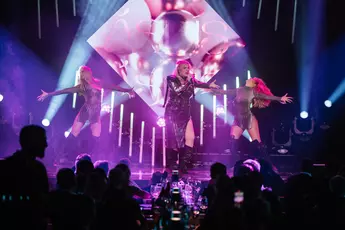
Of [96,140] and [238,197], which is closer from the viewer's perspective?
[238,197]

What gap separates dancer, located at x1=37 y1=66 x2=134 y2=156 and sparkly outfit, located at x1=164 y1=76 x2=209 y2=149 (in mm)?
1838

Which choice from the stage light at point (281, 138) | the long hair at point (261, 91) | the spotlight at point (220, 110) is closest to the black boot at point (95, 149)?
the spotlight at point (220, 110)

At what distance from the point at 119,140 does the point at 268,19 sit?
503cm

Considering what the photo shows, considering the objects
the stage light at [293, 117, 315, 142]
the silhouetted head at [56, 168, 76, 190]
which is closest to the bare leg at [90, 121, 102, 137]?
A: the stage light at [293, 117, 315, 142]

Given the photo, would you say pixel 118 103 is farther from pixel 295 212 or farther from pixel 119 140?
pixel 295 212

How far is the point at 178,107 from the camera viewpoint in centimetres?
862

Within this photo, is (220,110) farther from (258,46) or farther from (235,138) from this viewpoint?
(258,46)

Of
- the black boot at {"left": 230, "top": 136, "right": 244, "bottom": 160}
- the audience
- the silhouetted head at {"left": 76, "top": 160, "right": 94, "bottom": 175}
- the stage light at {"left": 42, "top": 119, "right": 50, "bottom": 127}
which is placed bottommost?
the audience

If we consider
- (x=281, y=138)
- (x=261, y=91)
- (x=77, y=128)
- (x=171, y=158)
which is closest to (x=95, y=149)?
(x=77, y=128)

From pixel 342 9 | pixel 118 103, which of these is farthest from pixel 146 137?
pixel 342 9

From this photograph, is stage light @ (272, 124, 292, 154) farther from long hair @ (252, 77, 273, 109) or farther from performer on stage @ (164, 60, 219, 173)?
performer on stage @ (164, 60, 219, 173)

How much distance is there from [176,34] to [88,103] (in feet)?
9.88

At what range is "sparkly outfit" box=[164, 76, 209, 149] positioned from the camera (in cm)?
861

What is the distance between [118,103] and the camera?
1165cm
